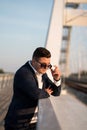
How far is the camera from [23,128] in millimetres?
3420

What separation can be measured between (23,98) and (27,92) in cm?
6

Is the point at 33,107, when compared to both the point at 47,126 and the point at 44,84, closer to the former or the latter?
the point at 44,84

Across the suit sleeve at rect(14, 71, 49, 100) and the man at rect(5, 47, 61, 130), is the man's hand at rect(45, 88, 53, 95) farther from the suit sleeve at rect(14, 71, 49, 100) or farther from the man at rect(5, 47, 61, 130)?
the suit sleeve at rect(14, 71, 49, 100)

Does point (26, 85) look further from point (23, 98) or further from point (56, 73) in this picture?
point (56, 73)

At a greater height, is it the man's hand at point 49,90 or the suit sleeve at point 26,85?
the suit sleeve at point 26,85

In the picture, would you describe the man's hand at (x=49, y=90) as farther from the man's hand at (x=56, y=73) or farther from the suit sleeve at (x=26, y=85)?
the suit sleeve at (x=26, y=85)

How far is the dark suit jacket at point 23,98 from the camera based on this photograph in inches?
134

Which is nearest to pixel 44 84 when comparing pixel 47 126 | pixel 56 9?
pixel 47 126

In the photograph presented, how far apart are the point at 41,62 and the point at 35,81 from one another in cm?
24

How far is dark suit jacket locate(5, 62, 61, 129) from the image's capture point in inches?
134

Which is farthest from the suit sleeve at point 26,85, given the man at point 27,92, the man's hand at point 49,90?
the man's hand at point 49,90

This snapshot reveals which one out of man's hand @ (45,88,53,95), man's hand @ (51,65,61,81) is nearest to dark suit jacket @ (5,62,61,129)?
man's hand @ (45,88,53,95)

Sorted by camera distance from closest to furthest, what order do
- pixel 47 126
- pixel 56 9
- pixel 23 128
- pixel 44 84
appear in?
pixel 47 126
pixel 23 128
pixel 44 84
pixel 56 9

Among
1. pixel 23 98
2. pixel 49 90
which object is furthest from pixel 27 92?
pixel 49 90
